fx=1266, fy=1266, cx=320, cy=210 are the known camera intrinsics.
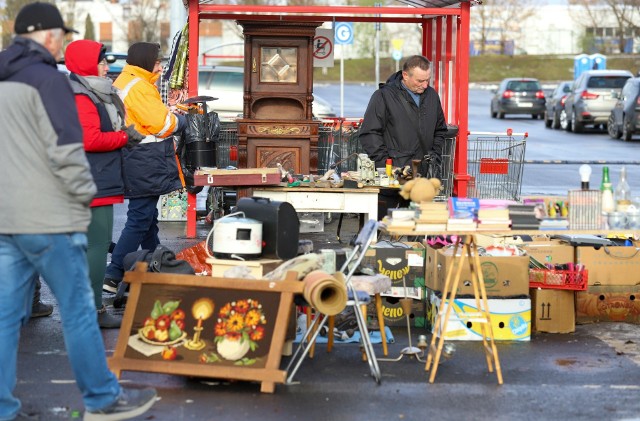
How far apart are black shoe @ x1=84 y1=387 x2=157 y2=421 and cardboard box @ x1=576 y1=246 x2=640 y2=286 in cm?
418

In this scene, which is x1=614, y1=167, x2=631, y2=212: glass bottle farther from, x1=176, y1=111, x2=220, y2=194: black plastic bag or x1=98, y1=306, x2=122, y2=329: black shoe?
x1=176, y1=111, x2=220, y2=194: black plastic bag

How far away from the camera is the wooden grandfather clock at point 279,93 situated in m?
12.8

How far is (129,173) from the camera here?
10.2m

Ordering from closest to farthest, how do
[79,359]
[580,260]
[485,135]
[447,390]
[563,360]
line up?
[79,359], [447,390], [563,360], [580,260], [485,135]

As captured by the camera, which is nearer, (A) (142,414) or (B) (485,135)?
(A) (142,414)

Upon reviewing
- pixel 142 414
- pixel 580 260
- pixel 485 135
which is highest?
pixel 485 135

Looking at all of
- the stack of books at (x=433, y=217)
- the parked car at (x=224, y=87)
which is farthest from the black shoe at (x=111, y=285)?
the parked car at (x=224, y=87)

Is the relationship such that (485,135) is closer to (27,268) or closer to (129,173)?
(129,173)

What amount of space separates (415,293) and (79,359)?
360 centimetres

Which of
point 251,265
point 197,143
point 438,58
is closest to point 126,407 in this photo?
point 251,265

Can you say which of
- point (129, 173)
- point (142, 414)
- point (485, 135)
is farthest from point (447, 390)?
point (485, 135)

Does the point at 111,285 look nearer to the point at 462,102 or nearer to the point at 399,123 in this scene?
the point at 399,123

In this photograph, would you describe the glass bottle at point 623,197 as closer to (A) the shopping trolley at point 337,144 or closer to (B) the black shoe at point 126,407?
(B) the black shoe at point 126,407

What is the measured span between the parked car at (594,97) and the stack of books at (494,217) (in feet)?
93.3
